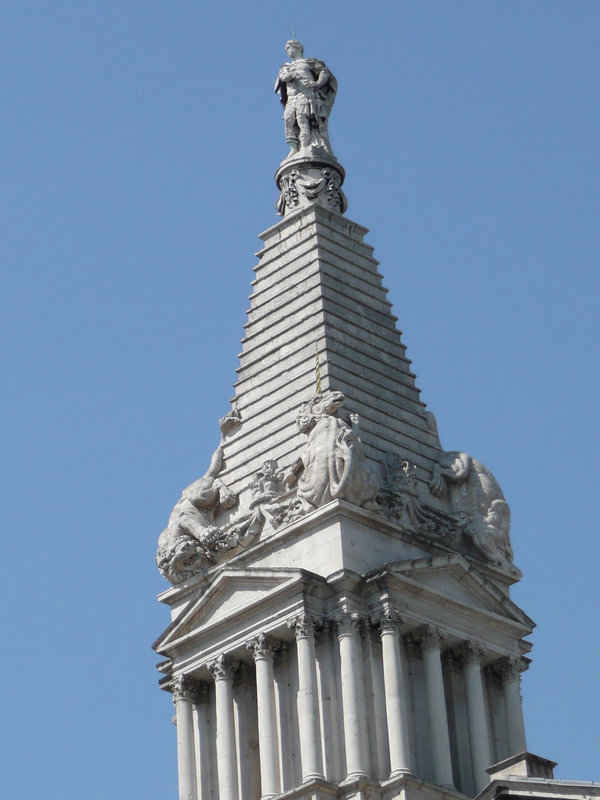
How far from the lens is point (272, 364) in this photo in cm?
6788

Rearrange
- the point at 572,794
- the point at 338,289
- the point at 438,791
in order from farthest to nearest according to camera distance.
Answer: the point at 338,289 < the point at 438,791 < the point at 572,794

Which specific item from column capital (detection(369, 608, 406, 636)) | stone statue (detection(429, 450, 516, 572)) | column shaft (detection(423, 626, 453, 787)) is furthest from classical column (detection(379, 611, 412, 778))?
stone statue (detection(429, 450, 516, 572))

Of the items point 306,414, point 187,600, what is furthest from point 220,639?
point 306,414

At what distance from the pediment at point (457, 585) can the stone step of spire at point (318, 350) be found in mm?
3369

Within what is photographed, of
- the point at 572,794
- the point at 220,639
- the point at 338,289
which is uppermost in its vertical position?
the point at 338,289

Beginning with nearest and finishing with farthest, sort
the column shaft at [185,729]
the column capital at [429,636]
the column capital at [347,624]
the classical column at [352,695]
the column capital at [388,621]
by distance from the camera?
the classical column at [352,695] → the column capital at [347,624] → the column capital at [388,621] → the column capital at [429,636] → the column shaft at [185,729]

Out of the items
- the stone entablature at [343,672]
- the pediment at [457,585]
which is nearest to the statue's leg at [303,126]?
the stone entablature at [343,672]

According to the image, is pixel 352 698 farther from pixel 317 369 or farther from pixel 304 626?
pixel 317 369

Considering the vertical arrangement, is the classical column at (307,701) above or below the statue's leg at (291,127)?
below

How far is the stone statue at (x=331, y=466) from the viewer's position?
6294cm

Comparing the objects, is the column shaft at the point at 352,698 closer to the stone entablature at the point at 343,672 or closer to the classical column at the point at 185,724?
the stone entablature at the point at 343,672

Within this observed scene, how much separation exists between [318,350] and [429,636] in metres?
8.44

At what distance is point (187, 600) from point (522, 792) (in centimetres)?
1403

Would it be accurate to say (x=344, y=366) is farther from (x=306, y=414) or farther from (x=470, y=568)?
(x=470, y=568)
